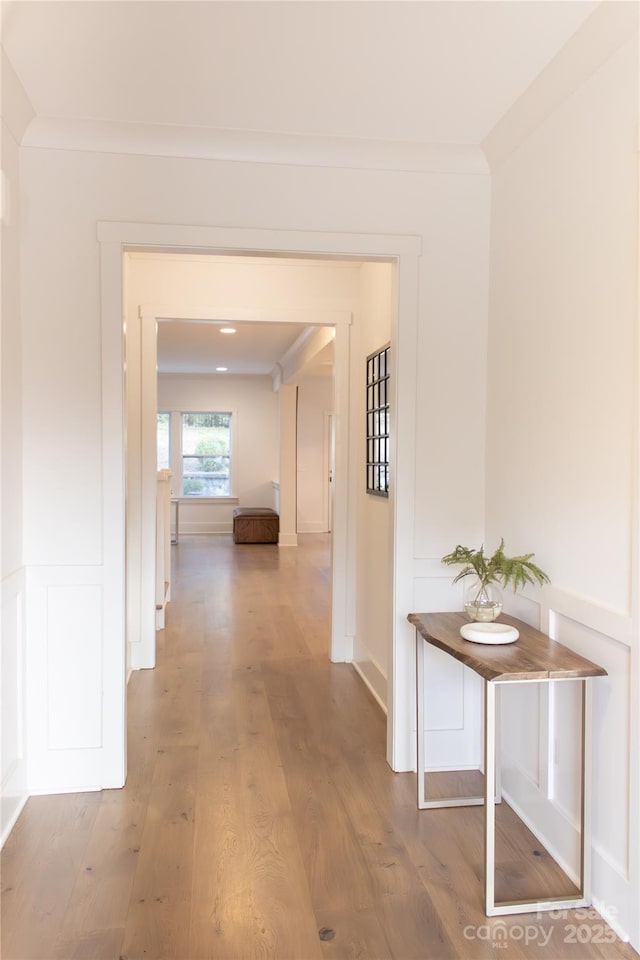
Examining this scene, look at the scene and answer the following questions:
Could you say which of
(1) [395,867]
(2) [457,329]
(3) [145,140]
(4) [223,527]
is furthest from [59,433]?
(4) [223,527]

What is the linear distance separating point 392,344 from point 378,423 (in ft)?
3.42

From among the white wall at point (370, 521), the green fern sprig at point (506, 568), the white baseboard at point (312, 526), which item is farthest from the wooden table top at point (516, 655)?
the white baseboard at point (312, 526)

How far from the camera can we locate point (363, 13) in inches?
78.9

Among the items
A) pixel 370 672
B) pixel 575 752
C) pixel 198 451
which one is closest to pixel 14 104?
pixel 575 752

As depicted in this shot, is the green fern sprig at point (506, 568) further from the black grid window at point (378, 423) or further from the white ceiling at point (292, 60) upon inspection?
the white ceiling at point (292, 60)

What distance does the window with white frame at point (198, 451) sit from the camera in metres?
11.9

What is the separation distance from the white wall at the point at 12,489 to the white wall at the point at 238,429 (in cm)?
917

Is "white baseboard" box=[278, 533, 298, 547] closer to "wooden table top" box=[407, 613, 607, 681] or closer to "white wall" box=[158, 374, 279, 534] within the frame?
"white wall" box=[158, 374, 279, 534]

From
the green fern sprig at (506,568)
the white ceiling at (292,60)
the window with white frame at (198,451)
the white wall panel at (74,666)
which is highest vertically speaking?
the white ceiling at (292,60)

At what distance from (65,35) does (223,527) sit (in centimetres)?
1034

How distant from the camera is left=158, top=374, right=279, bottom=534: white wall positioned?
1179 centimetres

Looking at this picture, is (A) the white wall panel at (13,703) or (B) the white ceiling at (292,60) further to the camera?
(A) the white wall panel at (13,703)

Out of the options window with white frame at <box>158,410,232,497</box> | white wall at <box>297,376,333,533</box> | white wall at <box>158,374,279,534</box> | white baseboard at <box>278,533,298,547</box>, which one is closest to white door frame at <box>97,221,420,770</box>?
white baseboard at <box>278,533,298,547</box>

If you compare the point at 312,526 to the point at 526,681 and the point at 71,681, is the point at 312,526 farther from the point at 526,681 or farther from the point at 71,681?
the point at 526,681
